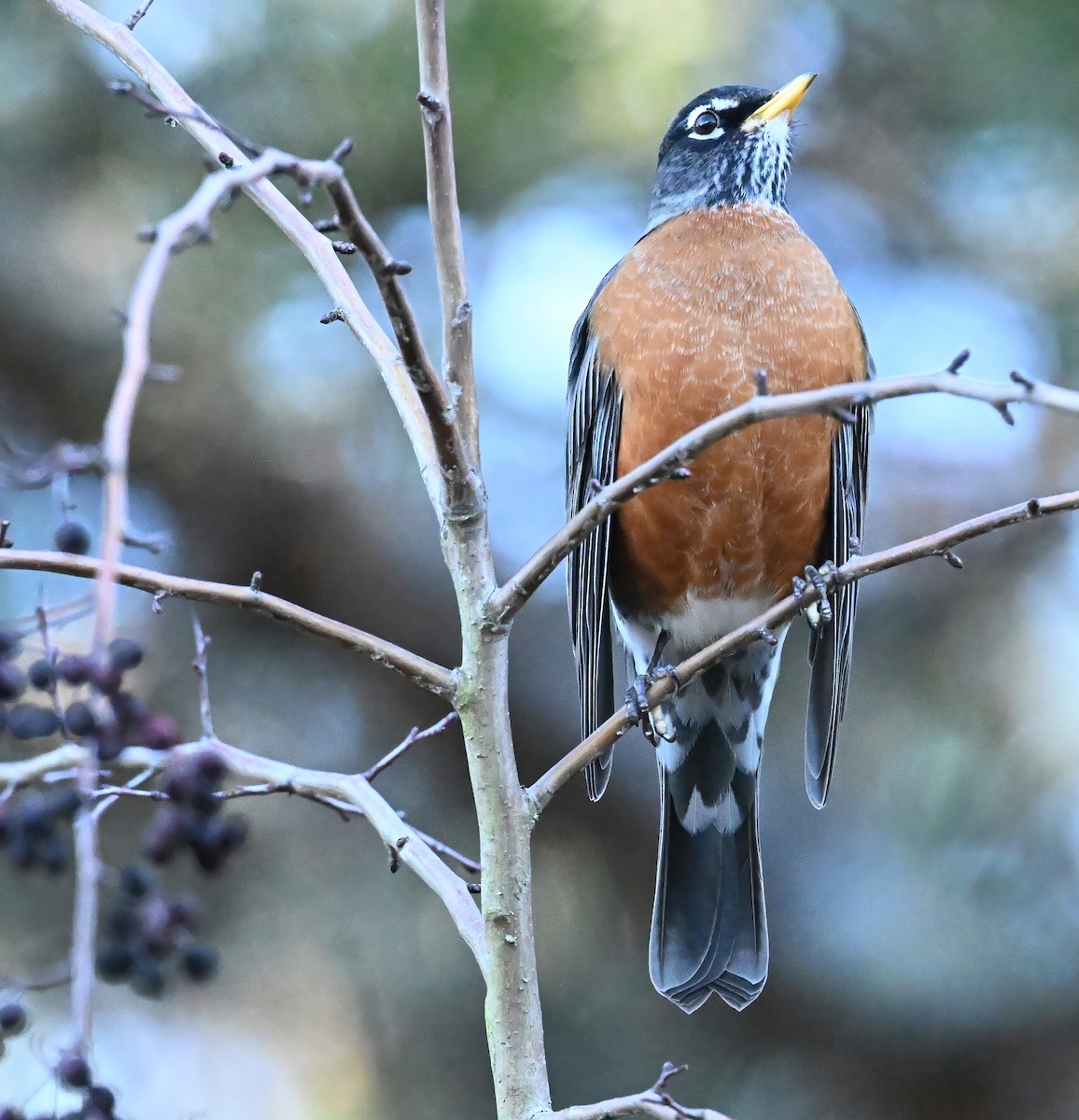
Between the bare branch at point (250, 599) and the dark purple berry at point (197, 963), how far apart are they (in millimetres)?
325

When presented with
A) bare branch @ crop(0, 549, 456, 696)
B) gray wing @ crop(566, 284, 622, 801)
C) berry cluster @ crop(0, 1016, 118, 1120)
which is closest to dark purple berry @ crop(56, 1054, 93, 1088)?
berry cluster @ crop(0, 1016, 118, 1120)

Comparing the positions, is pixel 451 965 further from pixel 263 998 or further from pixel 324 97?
pixel 324 97

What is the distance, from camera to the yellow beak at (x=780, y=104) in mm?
2607

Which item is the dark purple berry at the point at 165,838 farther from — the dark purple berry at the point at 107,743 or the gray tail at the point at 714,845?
the gray tail at the point at 714,845

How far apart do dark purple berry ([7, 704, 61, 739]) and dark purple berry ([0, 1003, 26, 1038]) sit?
0.68 ft

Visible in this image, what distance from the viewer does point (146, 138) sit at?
2.76m

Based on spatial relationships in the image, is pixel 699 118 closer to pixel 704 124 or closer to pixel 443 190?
pixel 704 124

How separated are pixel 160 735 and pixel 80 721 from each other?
170mm

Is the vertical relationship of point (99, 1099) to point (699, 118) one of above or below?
below

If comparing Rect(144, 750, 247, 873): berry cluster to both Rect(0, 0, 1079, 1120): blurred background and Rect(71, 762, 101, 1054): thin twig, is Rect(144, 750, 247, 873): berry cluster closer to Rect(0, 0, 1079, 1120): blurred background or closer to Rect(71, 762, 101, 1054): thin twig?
Rect(71, 762, 101, 1054): thin twig

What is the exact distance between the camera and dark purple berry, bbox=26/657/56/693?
3.65 feet

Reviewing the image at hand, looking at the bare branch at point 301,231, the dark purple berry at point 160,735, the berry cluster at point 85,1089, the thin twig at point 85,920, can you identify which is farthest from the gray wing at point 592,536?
the thin twig at point 85,920

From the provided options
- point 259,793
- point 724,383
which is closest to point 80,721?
point 259,793

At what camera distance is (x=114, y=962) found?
1.03m
